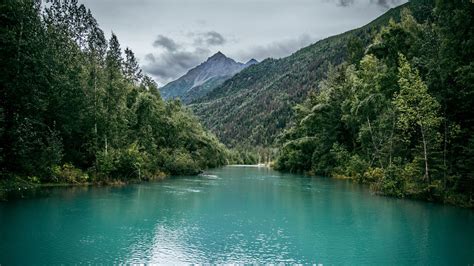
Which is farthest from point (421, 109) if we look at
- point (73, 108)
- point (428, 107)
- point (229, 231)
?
point (73, 108)

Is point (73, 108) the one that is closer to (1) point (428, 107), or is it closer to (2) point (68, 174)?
(2) point (68, 174)

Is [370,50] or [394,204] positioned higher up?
[370,50]

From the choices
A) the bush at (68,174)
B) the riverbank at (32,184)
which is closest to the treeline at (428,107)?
the riverbank at (32,184)

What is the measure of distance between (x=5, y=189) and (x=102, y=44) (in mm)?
27608

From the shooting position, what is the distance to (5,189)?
29062 mm

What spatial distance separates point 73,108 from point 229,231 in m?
26.6

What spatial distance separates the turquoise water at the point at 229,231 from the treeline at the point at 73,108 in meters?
5.50

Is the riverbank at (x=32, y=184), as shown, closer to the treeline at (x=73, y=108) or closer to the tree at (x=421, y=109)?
the treeline at (x=73, y=108)

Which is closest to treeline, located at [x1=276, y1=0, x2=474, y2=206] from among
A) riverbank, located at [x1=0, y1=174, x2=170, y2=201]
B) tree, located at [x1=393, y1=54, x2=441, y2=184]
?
tree, located at [x1=393, y1=54, x2=441, y2=184]

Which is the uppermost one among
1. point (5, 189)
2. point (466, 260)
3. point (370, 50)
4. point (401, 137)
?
point (370, 50)

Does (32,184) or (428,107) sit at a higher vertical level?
(428,107)

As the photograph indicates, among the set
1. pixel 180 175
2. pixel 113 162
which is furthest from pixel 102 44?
pixel 180 175

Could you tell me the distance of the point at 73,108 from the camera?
133ft

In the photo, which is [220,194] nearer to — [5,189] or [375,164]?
[5,189]
